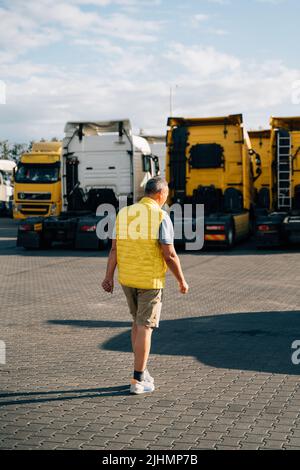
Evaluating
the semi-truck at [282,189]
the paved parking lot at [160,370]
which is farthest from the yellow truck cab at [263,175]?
the paved parking lot at [160,370]

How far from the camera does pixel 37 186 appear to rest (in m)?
26.2

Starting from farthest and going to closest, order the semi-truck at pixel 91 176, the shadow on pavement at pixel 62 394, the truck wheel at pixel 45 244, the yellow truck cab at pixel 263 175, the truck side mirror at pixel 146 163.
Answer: the yellow truck cab at pixel 263 175 → the truck side mirror at pixel 146 163 → the truck wheel at pixel 45 244 → the semi-truck at pixel 91 176 → the shadow on pavement at pixel 62 394

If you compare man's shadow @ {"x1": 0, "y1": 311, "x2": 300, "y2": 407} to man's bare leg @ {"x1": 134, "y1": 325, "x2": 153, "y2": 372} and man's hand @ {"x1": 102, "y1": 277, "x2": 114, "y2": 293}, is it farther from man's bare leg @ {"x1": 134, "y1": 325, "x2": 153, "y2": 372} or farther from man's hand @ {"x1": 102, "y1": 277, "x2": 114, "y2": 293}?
man's hand @ {"x1": 102, "y1": 277, "x2": 114, "y2": 293}

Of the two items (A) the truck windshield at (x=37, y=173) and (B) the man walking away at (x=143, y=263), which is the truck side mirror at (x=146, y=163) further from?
(B) the man walking away at (x=143, y=263)

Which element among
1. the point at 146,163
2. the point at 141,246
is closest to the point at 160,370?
the point at 141,246

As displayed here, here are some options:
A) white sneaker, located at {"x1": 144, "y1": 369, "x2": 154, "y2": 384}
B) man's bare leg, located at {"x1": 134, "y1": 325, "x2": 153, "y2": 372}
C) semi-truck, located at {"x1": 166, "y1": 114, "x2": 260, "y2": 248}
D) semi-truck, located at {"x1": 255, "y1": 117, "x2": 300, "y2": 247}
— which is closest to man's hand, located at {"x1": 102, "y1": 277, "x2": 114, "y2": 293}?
man's bare leg, located at {"x1": 134, "y1": 325, "x2": 153, "y2": 372}

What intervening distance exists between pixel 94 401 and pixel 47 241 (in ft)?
49.5

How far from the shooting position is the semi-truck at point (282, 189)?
1939 centimetres

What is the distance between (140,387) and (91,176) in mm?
15345

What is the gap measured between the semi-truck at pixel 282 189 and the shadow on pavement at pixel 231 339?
9512 mm

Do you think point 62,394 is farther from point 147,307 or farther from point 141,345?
point 147,307

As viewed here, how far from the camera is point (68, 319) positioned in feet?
32.0

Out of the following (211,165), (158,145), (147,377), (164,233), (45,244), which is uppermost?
(158,145)

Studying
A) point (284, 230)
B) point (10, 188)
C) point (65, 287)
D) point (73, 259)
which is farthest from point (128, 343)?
point (10, 188)
